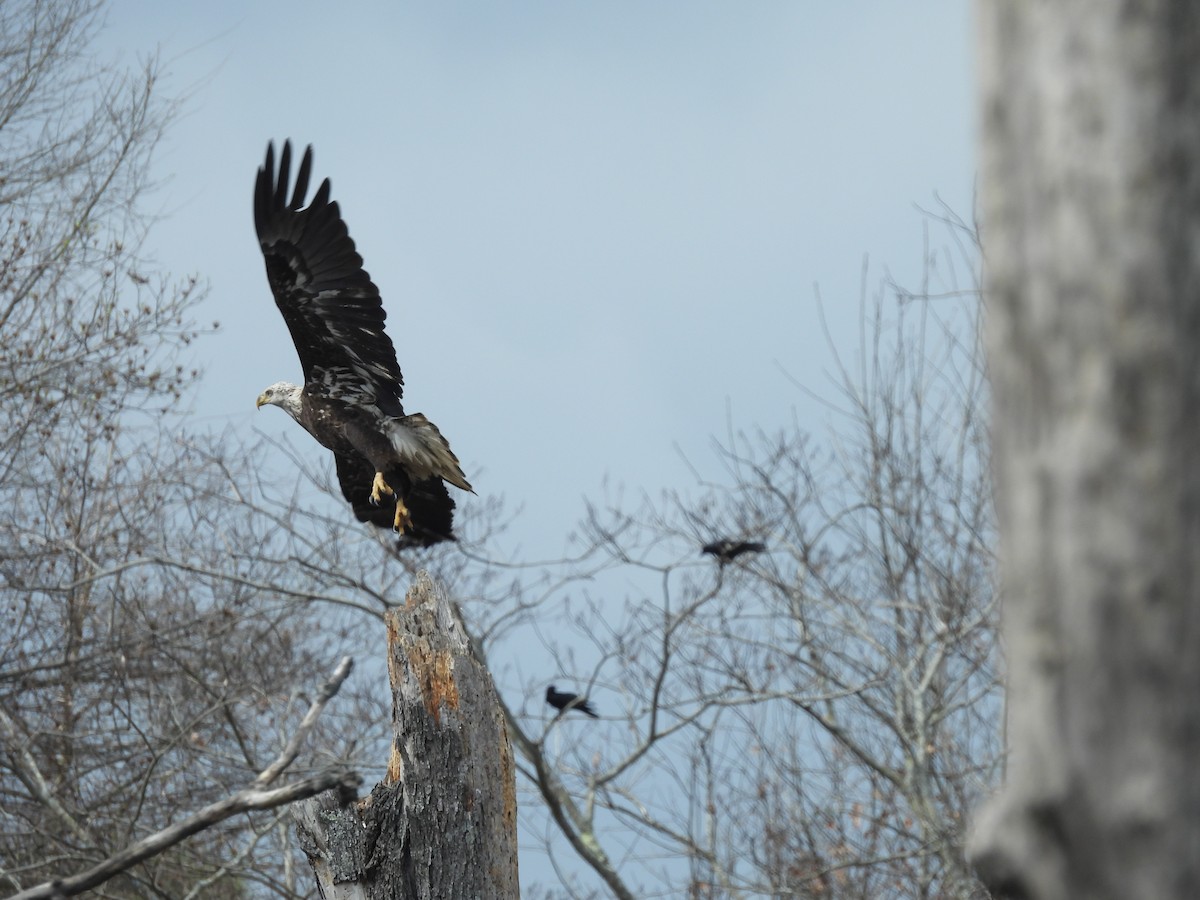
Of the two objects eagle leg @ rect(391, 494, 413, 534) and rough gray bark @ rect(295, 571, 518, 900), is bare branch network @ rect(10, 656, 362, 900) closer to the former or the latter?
rough gray bark @ rect(295, 571, 518, 900)

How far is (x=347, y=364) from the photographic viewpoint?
21.9ft

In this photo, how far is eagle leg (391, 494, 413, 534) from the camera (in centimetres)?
668

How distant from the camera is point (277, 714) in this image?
36.4ft

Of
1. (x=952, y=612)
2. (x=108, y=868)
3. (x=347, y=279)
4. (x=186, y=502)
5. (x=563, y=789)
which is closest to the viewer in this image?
(x=108, y=868)

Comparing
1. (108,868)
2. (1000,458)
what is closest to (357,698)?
(108,868)

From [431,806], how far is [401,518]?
2557 mm

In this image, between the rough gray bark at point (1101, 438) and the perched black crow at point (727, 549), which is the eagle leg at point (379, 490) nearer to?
the perched black crow at point (727, 549)

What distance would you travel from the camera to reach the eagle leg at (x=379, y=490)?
6.57 meters

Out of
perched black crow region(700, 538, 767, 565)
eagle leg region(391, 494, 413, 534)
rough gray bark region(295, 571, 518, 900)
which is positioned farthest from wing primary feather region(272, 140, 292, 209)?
perched black crow region(700, 538, 767, 565)

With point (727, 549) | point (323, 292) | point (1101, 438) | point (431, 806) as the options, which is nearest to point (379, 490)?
point (323, 292)

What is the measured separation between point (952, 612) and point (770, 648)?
1390 millimetres

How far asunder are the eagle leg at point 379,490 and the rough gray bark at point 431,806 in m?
2.03

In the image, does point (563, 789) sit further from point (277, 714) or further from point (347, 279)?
point (347, 279)

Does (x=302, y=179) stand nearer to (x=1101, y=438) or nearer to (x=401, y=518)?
(x=401, y=518)
